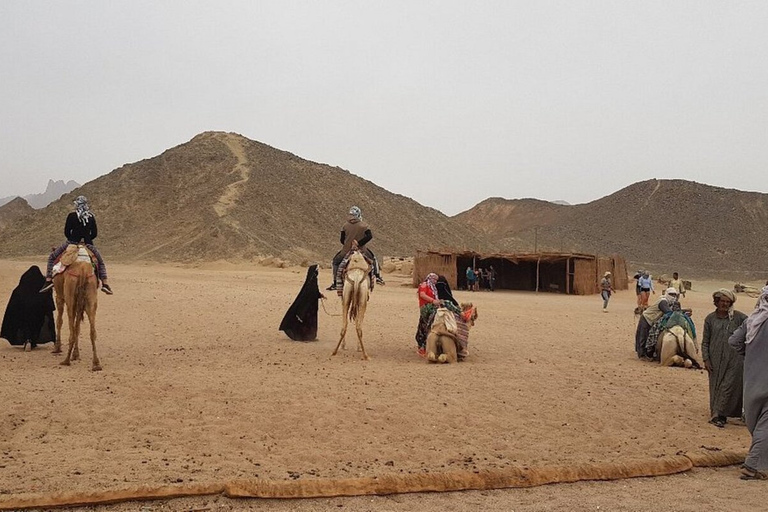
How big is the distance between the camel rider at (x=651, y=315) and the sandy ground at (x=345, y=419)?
30 cm

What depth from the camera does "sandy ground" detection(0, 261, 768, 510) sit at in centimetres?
534

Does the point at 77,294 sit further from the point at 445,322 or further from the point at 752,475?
the point at 752,475

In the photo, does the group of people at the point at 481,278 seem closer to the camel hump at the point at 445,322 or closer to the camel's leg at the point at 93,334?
the camel hump at the point at 445,322

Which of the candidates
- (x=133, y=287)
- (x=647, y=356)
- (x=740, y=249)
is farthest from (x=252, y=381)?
(x=740, y=249)

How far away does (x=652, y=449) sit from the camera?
6.58 meters

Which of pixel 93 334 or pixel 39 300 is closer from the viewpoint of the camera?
pixel 93 334

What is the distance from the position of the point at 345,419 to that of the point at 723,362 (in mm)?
4396

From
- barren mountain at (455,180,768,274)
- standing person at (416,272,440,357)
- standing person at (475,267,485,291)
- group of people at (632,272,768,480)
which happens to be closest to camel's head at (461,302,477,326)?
standing person at (416,272,440,357)

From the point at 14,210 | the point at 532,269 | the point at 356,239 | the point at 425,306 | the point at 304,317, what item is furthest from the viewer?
the point at 14,210

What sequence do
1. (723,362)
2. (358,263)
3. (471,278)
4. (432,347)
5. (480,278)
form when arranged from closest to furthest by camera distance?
1. (723,362)
2. (432,347)
3. (358,263)
4. (471,278)
5. (480,278)

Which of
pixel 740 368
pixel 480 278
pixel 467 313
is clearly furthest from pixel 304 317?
pixel 480 278

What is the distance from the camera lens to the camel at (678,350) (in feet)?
36.4

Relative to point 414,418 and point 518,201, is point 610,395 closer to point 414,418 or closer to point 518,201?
point 414,418

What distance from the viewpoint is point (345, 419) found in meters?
7.22
